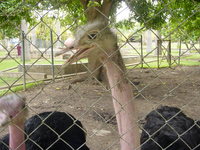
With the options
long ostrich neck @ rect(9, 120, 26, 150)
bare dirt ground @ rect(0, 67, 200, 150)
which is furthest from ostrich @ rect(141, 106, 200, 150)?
long ostrich neck @ rect(9, 120, 26, 150)

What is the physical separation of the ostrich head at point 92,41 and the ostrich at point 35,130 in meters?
0.48

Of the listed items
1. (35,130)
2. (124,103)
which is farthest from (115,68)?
(35,130)

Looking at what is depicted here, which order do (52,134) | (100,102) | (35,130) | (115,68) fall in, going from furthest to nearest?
(100,102)
(52,134)
(35,130)
(115,68)

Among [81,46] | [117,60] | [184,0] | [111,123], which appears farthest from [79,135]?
[184,0]

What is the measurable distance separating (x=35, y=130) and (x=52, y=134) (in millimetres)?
283

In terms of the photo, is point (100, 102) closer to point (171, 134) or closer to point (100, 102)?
point (100, 102)

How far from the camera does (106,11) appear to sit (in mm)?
3986

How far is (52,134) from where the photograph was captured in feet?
8.70

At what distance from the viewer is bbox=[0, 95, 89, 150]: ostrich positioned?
6.14 feet

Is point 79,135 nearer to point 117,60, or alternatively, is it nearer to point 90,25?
point 117,60

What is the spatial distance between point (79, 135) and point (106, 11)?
1.96 metres

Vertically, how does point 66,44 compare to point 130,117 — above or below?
above

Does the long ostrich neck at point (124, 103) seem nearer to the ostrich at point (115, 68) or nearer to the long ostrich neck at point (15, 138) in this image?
the ostrich at point (115, 68)

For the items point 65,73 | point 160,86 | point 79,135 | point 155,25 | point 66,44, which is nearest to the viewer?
point 66,44
